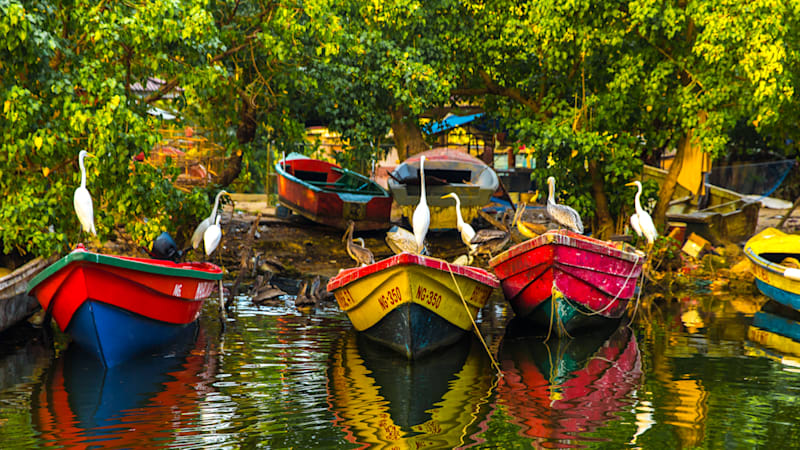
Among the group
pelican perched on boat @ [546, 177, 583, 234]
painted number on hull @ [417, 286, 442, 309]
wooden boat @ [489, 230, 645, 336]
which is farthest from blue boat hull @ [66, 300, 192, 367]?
pelican perched on boat @ [546, 177, 583, 234]

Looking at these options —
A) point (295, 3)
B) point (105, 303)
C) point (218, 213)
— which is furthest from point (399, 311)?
point (295, 3)

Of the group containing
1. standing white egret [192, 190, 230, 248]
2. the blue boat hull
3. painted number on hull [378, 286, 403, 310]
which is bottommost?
the blue boat hull

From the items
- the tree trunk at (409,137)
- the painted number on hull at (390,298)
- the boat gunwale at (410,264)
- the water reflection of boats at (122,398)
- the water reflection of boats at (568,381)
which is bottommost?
the water reflection of boats at (568,381)

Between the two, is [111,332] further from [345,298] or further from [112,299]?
[345,298]

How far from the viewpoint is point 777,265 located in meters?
12.5

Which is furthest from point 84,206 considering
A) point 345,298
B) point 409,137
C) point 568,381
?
point 409,137

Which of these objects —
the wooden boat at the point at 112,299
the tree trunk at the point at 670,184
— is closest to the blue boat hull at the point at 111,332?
the wooden boat at the point at 112,299

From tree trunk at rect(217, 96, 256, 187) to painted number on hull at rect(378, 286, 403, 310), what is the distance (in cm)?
560

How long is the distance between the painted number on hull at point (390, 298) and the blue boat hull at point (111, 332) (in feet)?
9.14

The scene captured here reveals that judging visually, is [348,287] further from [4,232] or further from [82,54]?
[82,54]

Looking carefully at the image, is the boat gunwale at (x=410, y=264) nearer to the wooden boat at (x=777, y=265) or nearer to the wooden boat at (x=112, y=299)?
the wooden boat at (x=112, y=299)

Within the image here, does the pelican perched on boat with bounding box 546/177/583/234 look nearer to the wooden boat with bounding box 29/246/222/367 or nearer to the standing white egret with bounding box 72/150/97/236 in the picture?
the wooden boat with bounding box 29/246/222/367

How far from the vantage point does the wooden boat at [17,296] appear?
1024 centimetres

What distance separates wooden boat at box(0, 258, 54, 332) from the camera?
1024 centimetres
